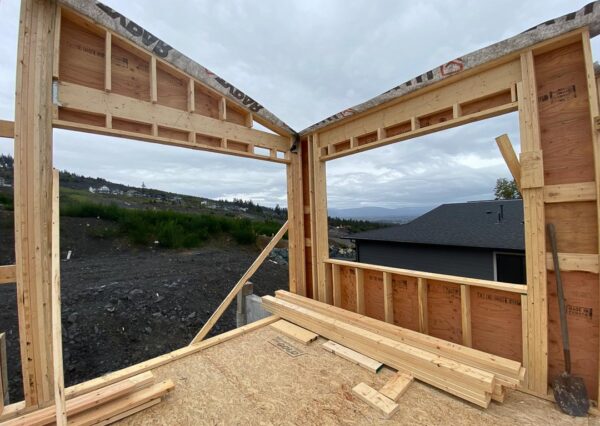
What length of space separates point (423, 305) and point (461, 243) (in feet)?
25.3

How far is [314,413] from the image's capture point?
7.84 feet

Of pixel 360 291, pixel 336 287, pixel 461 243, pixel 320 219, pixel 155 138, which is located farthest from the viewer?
pixel 461 243

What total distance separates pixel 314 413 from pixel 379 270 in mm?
2127

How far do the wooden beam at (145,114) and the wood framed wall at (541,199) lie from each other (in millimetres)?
2560

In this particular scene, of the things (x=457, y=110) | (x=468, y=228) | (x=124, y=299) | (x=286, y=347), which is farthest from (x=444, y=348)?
(x=468, y=228)

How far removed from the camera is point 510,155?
8.95 feet

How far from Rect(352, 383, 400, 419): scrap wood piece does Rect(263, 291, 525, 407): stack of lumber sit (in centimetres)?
55

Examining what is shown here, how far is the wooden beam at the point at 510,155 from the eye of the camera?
2.71 meters

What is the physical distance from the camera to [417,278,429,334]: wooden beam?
3486mm

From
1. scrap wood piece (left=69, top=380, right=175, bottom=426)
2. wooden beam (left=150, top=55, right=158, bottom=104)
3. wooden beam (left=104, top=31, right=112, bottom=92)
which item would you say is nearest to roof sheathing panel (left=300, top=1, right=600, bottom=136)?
wooden beam (left=150, top=55, right=158, bottom=104)

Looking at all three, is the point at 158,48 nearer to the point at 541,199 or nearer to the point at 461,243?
the point at 541,199

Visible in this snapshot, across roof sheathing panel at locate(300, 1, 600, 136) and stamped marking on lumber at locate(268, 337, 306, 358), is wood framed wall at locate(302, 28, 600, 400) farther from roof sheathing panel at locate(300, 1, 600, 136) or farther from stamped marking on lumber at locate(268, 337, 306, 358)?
stamped marking on lumber at locate(268, 337, 306, 358)

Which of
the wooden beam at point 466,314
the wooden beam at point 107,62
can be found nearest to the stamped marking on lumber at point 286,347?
the wooden beam at point 466,314

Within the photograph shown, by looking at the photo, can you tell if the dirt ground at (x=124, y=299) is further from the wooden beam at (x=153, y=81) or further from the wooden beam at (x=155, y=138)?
the wooden beam at (x=153, y=81)
